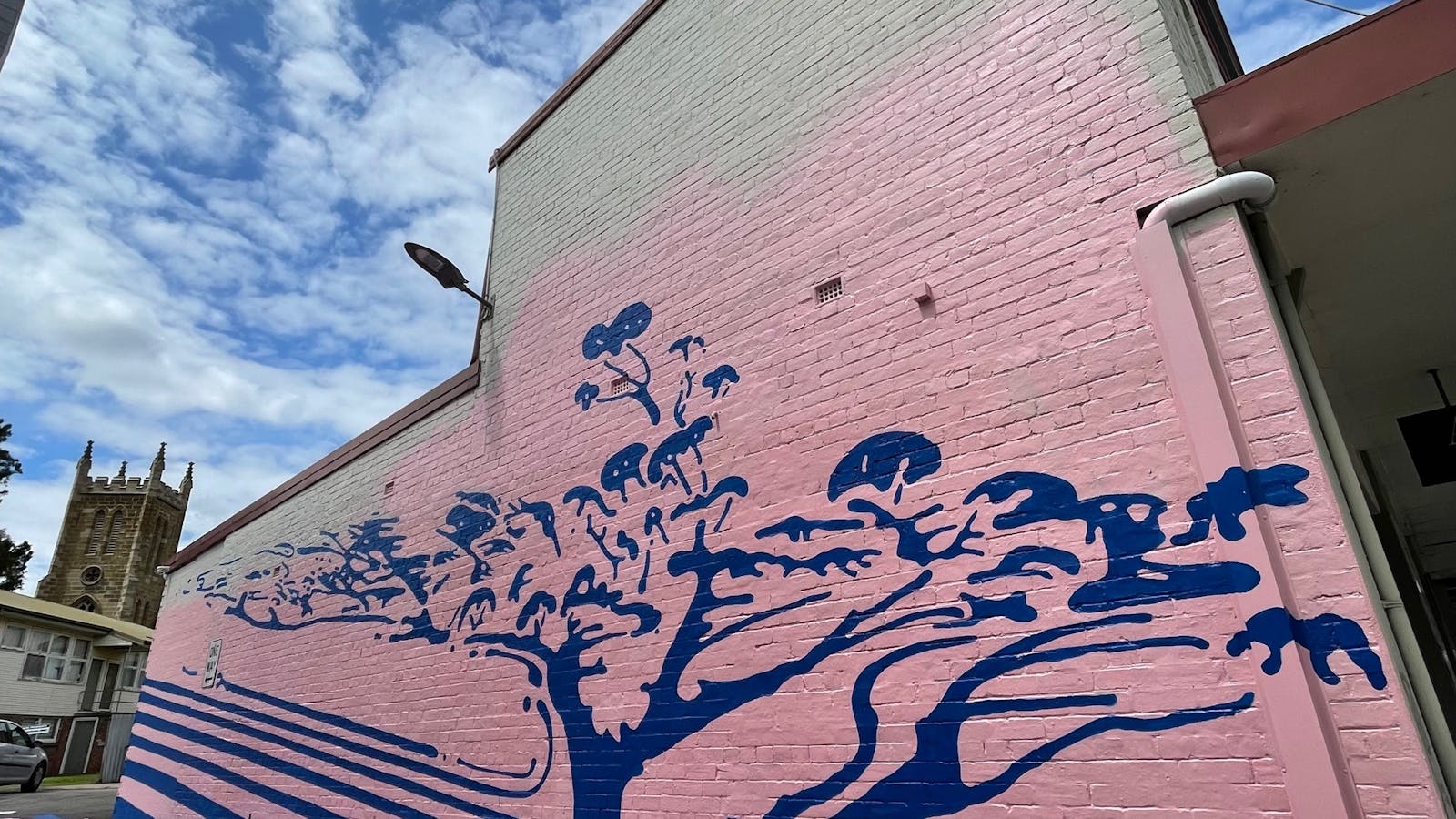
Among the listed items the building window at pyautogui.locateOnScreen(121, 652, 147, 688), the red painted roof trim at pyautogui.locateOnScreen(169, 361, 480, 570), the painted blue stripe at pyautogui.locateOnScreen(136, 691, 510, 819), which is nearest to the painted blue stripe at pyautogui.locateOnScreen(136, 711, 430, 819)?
the painted blue stripe at pyautogui.locateOnScreen(136, 691, 510, 819)

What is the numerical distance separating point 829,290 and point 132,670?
34325 millimetres

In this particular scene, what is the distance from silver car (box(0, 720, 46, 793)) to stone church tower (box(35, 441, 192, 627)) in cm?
2655

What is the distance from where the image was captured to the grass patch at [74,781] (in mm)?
21814

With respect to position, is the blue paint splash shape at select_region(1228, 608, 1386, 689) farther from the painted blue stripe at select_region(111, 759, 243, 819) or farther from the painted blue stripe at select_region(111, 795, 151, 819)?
the painted blue stripe at select_region(111, 795, 151, 819)

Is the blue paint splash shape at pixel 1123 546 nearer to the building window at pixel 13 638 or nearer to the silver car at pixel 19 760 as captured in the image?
the silver car at pixel 19 760

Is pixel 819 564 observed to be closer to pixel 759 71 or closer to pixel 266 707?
pixel 759 71

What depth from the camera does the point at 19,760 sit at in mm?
16547

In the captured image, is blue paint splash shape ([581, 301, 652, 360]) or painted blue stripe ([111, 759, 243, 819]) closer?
blue paint splash shape ([581, 301, 652, 360])

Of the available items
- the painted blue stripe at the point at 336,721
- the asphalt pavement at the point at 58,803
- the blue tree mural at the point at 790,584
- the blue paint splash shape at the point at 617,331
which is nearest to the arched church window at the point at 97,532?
the asphalt pavement at the point at 58,803

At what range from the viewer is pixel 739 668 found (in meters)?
4.21

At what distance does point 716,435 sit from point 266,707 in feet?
18.4

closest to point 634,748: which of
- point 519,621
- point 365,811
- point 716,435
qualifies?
point 519,621

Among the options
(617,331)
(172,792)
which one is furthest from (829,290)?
(172,792)

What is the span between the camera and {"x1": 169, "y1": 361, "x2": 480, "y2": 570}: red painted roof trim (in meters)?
6.99
